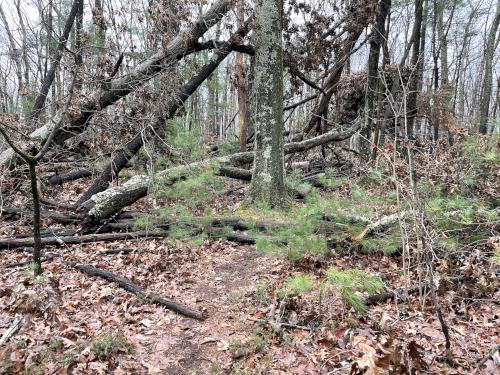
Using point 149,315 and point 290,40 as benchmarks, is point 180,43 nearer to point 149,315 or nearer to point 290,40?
point 290,40

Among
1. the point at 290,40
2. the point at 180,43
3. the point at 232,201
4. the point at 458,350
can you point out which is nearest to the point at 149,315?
the point at 458,350

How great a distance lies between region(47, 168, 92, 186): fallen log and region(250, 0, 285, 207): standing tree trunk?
213 inches

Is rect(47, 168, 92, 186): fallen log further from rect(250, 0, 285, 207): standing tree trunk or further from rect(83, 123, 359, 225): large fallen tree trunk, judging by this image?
rect(250, 0, 285, 207): standing tree trunk

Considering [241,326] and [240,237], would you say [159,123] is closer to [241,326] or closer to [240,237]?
[240,237]

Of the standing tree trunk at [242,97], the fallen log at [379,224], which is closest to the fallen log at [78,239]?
the fallen log at [379,224]

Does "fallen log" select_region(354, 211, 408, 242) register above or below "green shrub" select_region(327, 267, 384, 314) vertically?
above

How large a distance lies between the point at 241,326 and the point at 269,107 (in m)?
4.63

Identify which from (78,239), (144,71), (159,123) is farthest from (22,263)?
(144,71)

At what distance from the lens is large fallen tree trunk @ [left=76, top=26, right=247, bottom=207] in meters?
8.27

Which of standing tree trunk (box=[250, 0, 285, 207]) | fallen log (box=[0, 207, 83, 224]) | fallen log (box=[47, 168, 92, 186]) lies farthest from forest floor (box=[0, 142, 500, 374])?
fallen log (box=[47, 168, 92, 186])

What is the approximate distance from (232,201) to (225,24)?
403 centimetres

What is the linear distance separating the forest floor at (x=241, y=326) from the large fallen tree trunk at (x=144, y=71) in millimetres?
3632

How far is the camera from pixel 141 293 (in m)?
4.86

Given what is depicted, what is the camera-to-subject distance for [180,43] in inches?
323
